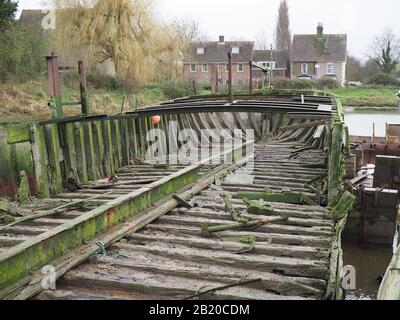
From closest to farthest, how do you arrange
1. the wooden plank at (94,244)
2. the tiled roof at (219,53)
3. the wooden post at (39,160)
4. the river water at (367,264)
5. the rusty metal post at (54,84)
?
1. the wooden plank at (94,244)
2. the wooden post at (39,160)
3. the rusty metal post at (54,84)
4. the river water at (367,264)
5. the tiled roof at (219,53)

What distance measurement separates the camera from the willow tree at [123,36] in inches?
926

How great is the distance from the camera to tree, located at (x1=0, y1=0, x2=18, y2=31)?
19719 mm

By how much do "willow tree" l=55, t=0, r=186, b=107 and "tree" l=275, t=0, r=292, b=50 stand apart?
163 feet

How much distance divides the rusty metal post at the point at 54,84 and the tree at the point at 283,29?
69.1 metres

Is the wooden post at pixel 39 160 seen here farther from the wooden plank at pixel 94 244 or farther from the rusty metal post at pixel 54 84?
the wooden plank at pixel 94 244

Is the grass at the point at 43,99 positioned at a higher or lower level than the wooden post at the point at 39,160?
higher

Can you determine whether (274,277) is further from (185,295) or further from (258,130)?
(258,130)

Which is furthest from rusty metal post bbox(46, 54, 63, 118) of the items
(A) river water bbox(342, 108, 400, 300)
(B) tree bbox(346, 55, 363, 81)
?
(B) tree bbox(346, 55, 363, 81)

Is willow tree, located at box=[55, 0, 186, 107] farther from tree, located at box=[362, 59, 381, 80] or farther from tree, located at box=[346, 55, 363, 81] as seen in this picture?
tree, located at box=[346, 55, 363, 81]

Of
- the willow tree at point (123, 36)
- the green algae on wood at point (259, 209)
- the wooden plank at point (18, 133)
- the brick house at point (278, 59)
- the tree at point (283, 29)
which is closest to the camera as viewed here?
the green algae on wood at point (259, 209)

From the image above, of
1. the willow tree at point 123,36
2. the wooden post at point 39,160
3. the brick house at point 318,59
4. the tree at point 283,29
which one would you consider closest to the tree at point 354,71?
the brick house at point 318,59

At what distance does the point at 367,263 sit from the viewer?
12.1 metres

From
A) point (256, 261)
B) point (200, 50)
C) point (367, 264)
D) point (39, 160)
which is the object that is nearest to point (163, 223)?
point (256, 261)

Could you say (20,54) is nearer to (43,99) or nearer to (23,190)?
(43,99)
